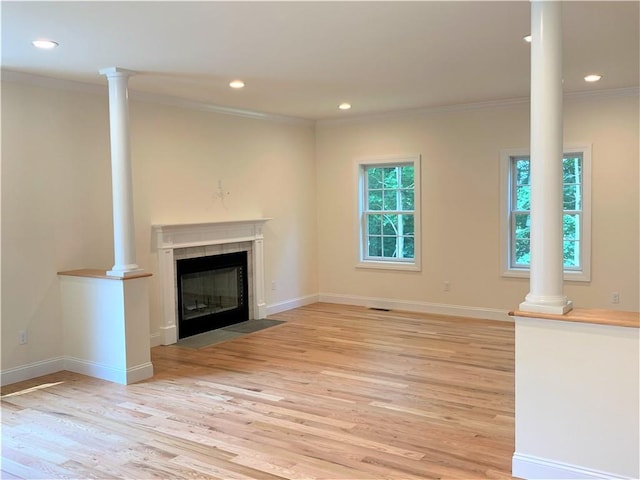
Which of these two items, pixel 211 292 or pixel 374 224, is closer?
pixel 211 292

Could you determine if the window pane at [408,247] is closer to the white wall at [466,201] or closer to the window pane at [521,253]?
the white wall at [466,201]

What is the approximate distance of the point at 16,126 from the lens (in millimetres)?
4543

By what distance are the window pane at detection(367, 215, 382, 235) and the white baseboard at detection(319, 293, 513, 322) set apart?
91cm

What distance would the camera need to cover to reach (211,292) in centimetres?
646

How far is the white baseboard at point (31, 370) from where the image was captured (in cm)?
453

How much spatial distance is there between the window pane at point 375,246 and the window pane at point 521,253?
5.98 ft

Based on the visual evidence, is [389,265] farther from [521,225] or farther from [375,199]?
[521,225]

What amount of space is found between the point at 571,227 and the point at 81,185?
5.10m

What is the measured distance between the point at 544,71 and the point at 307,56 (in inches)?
76.6

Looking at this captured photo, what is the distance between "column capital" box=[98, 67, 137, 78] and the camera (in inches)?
175

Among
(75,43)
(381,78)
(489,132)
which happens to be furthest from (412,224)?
(75,43)

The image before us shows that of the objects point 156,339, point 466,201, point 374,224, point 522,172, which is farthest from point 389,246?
point 156,339

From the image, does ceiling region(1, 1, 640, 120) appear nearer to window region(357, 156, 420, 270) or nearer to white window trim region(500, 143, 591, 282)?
white window trim region(500, 143, 591, 282)

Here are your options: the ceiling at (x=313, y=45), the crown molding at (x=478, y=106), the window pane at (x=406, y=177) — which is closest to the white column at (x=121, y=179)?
the ceiling at (x=313, y=45)
